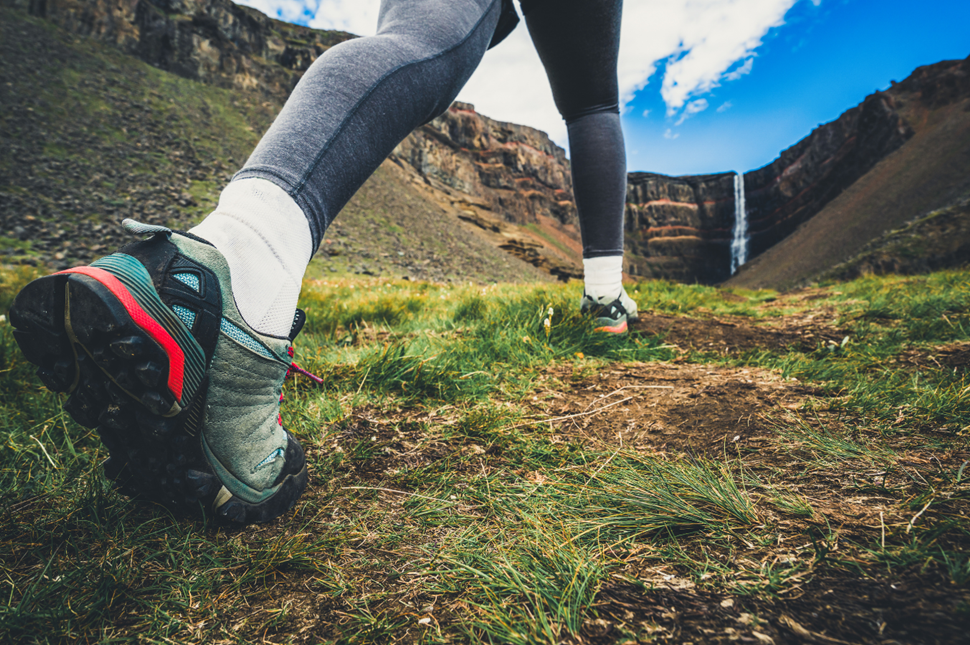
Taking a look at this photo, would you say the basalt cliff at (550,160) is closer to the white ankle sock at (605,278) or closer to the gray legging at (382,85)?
the white ankle sock at (605,278)

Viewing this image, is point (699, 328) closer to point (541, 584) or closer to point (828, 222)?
point (541, 584)

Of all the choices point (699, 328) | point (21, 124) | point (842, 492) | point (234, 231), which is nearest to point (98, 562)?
point (234, 231)

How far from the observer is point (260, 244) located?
0.79 metres

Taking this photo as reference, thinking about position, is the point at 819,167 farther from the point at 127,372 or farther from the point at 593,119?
the point at 127,372

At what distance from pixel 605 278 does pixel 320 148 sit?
139 cm

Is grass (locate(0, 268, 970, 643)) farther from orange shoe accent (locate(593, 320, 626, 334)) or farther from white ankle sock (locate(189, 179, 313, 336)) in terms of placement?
orange shoe accent (locate(593, 320, 626, 334))

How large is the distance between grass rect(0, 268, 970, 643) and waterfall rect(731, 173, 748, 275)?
7182 cm

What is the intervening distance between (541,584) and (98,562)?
0.71m

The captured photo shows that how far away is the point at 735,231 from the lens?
216ft

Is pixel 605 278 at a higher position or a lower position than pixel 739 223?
lower

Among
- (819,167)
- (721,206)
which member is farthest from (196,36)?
(721,206)

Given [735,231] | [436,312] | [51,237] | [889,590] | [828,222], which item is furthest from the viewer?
[735,231]

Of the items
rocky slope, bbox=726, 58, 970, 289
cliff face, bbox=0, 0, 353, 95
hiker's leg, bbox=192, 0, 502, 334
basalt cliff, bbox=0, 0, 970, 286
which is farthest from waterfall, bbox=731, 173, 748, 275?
hiker's leg, bbox=192, 0, 502, 334

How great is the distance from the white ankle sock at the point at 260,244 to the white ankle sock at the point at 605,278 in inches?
53.5
